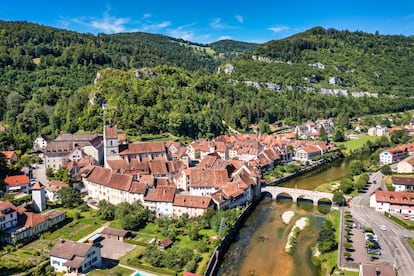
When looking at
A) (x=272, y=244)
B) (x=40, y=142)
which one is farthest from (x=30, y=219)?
(x=40, y=142)

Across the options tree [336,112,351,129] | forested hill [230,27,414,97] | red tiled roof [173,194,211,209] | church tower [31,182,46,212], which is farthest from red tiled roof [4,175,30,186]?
forested hill [230,27,414,97]

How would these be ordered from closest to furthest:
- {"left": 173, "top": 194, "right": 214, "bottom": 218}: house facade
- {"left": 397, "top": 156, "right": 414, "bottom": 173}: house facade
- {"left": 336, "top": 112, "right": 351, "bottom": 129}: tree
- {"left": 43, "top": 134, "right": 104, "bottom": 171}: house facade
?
{"left": 173, "top": 194, "right": 214, "bottom": 218}: house facade → {"left": 43, "top": 134, "right": 104, "bottom": 171}: house facade → {"left": 397, "top": 156, "right": 414, "bottom": 173}: house facade → {"left": 336, "top": 112, "right": 351, "bottom": 129}: tree

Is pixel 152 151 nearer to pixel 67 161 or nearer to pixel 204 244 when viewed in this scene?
pixel 67 161

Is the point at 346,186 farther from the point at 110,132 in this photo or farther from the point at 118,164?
the point at 110,132

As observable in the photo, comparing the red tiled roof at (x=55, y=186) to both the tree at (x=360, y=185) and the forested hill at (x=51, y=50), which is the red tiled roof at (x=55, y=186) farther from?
the forested hill at (x=51, y=50)

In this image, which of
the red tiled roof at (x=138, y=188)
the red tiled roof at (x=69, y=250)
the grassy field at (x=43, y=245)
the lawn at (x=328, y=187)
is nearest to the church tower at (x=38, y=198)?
the grassy field at (x=43, y=245)

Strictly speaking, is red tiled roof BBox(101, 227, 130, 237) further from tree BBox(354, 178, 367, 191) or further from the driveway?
tree BBox(354, 178, 367, 191)

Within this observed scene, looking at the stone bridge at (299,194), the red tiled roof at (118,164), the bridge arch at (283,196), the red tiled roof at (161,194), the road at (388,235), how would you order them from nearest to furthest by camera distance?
1. the road at (388,235)
2. the red tiled roof at (161,194)
3. the stone bridge at (299,194)
4. the red tiled roof at (118,164)
5. the bridge arch at (283,196)
